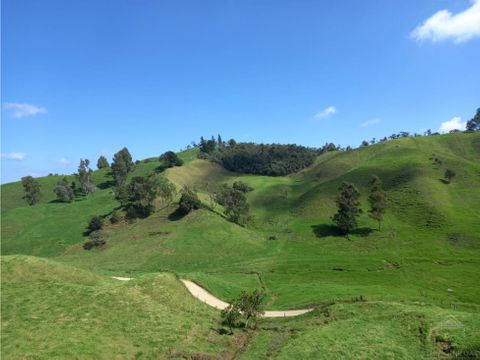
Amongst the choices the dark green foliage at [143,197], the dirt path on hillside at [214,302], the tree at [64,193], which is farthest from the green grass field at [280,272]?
the tree at [64,193]

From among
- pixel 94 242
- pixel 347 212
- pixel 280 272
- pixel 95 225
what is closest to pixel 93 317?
Result: pixel 280 272

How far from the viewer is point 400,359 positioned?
32.7 meters

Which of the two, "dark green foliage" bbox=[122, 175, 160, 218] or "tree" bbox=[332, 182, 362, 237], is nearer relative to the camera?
"tree" bbox=[332, 182, 362, 237]

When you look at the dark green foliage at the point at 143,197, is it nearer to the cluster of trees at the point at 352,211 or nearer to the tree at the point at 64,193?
the tree at the point at 64,193

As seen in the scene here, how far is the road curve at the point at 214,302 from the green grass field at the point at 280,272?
5.06 ft

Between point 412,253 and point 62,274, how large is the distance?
79.1 meters

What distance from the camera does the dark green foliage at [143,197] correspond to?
141 metres

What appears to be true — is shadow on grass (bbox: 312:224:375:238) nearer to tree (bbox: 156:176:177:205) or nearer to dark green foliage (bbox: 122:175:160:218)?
tree (bbox: 156:176:177:205)

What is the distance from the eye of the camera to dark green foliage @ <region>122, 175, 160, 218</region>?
141m

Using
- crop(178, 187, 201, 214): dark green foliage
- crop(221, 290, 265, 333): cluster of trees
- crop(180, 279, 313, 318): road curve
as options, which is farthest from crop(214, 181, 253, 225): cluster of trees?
crop(221, 290, 265, 333): cluster of trees

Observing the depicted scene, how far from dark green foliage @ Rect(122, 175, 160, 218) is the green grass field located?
214 inches

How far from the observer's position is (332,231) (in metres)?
121

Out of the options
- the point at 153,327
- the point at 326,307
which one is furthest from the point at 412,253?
the point at 153,327

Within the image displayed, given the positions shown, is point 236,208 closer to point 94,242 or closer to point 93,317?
point 94,242
